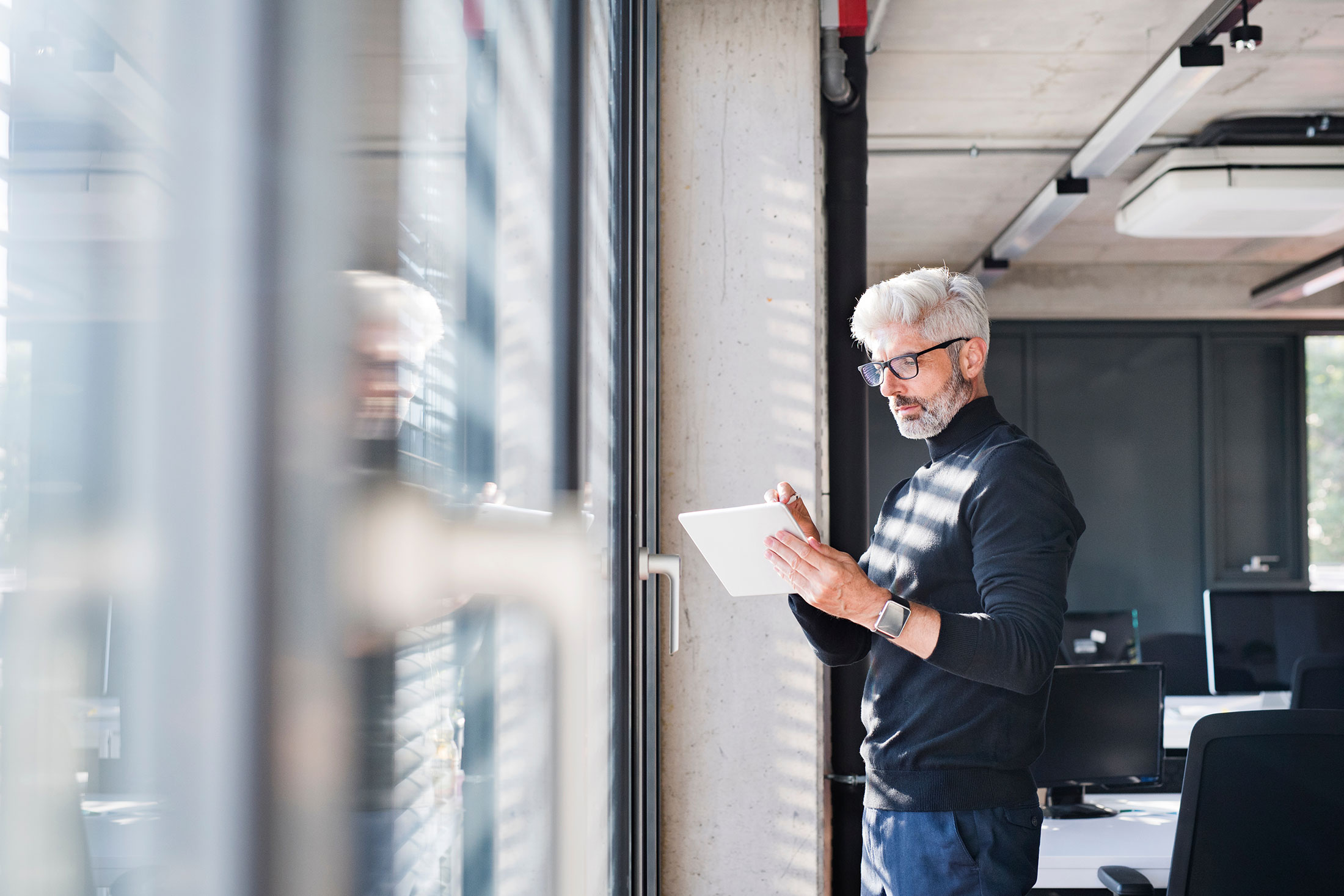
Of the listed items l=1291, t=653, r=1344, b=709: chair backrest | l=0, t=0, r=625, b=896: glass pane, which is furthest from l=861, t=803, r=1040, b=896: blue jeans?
l=1291, t=653, r=1344, b=709: chair backrest

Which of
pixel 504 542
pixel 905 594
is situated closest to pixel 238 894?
pixel 504 542

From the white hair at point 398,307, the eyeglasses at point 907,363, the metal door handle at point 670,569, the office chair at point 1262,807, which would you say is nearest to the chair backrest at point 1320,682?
the office chair at point 1262,807

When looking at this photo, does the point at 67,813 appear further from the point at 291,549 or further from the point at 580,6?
the point at 580,6

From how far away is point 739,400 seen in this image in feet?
8.64

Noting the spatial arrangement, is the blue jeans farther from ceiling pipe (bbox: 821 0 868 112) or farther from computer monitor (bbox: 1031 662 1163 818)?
ceiling pipe (bbox: 821 0 868 112)

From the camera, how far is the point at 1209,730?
1807mm

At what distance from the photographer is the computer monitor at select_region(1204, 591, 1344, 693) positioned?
3.67 m

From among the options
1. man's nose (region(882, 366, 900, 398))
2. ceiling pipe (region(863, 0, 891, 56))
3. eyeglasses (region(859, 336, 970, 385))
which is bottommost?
man's nose (region(882, 366, 900, 398))

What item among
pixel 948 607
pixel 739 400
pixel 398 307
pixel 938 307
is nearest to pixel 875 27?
pixel 739 400

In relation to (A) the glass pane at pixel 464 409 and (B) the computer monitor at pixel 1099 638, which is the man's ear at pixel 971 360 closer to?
(A) the glass pane at pixel 464 409

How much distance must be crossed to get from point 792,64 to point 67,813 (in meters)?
2.78

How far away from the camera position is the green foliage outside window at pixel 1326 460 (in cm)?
726

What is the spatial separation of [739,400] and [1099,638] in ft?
6.75

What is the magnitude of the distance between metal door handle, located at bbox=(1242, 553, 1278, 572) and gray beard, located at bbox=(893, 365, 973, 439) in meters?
6.77
